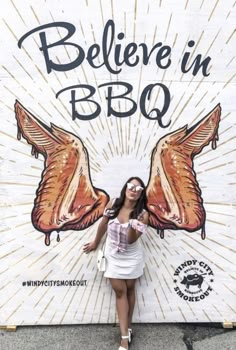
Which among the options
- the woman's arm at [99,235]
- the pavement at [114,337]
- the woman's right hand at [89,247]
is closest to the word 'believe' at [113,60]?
the woman's arm at [99,235]

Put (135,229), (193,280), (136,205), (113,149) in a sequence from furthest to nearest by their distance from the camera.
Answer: (193,280)
(113,149)
(136,205)
(135,229)

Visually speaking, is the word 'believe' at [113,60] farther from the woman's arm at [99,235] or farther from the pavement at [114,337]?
the pavement at [114,337]

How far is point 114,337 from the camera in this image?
3.29 m

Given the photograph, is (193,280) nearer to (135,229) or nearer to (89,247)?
(135,229)

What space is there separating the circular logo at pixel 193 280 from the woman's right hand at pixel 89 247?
768 millimetres

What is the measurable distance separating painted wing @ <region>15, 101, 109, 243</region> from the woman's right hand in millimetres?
161

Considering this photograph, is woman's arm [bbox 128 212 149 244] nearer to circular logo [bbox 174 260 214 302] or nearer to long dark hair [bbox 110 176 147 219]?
long dark hair [bbox 110 176 147 219]

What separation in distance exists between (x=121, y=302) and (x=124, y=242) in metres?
0.55

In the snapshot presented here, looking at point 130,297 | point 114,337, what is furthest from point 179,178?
point 114,337

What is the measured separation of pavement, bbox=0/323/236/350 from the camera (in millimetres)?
3191

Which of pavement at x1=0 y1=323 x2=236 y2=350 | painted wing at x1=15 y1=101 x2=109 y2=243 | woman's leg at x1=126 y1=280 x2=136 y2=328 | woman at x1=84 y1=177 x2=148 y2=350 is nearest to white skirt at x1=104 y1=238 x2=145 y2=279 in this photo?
woman at x1=84 y1=177 x2=148 y2=350

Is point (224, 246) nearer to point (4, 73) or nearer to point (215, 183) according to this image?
point (215, 183)

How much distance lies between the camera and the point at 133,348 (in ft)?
10.4

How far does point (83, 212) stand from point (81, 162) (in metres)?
0.43
